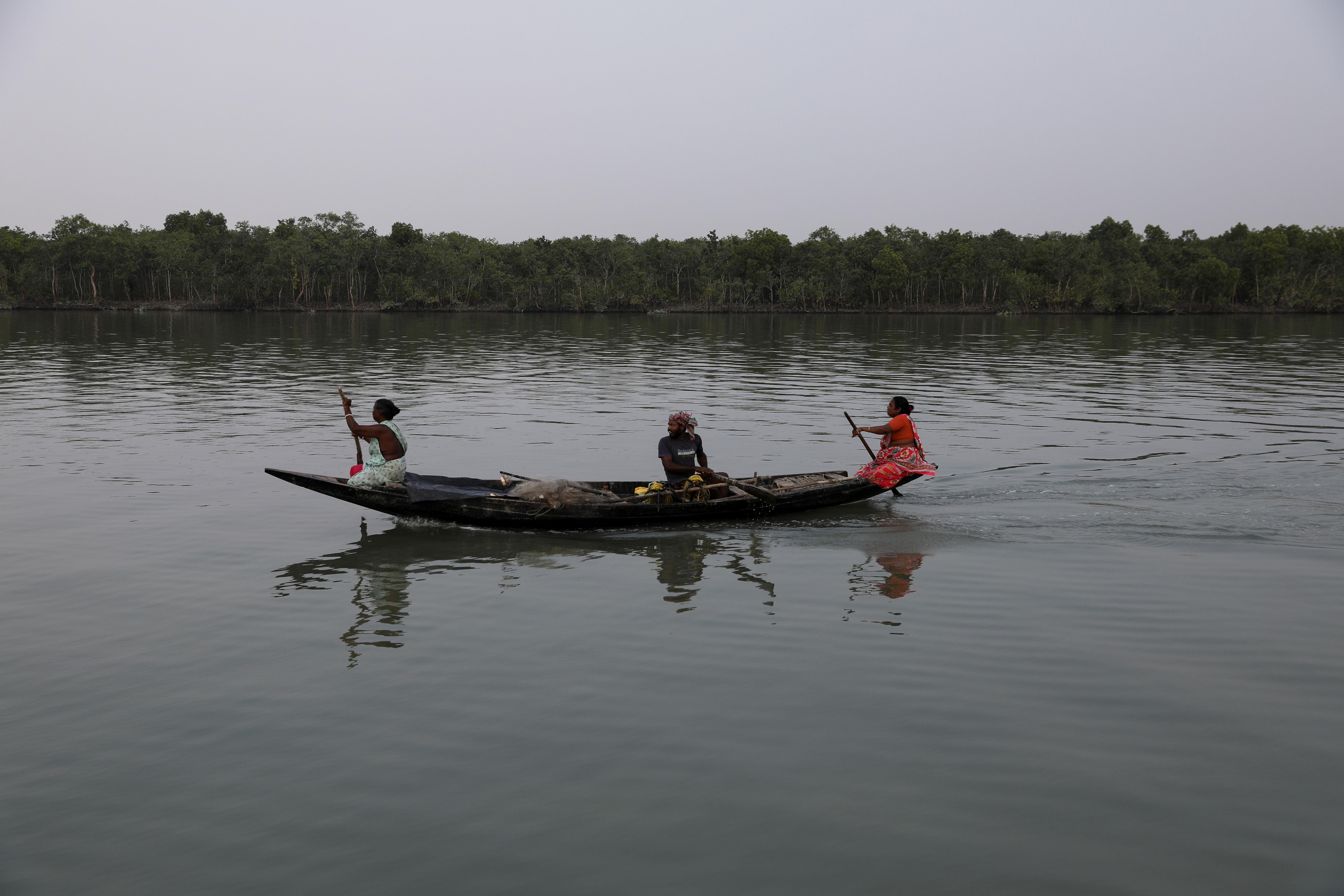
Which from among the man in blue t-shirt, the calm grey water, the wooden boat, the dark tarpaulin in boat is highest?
the man in blue t-shirt

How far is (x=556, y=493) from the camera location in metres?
12.1

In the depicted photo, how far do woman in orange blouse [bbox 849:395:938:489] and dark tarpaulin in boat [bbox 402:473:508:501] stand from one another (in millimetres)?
5212

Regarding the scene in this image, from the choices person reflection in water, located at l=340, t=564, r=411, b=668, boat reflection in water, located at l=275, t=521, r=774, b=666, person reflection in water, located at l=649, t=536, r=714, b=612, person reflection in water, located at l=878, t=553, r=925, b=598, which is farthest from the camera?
person reflection in water, located at l=649, t=536, r=714, b=612

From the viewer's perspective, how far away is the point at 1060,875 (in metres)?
5.01

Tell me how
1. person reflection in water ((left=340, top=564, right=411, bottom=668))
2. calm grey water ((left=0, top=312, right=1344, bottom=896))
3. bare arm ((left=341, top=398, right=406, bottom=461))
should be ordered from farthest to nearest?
bare arm ((left=341, top=398, right=406, bottom=461)) → person reflection in water ((left=340, top=564, right=411, bottom=668)) → calm grey water ((left=0, top=312, right=1344, bottom=896))

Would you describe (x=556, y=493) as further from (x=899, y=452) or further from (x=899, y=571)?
(x=899, y=452)

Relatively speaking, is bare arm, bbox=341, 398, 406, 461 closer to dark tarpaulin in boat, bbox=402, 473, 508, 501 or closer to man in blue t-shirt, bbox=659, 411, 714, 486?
dark tarpaulin in boat, bbox=402, 473, 508, 501

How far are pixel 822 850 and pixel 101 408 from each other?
78.8 ft

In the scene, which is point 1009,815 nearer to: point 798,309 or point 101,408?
point 101,408

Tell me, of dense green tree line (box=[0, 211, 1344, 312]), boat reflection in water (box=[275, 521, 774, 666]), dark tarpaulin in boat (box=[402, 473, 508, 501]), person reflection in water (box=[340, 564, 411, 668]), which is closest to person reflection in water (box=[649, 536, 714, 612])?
boat reflection in water (box=[275, 521, 774, 666])

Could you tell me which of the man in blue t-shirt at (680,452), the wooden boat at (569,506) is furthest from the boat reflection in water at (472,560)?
the man in blue t-shirt at (680,452)

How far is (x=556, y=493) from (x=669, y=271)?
93.1 meters

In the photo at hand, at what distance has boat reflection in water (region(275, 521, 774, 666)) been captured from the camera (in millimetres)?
9719

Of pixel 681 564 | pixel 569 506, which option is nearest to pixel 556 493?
pixel 569 506
